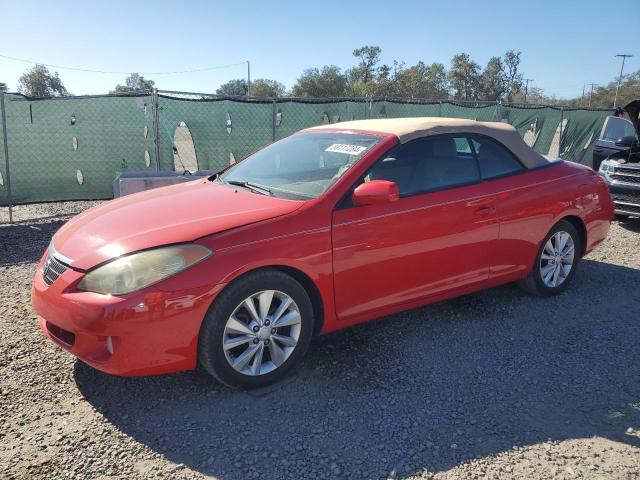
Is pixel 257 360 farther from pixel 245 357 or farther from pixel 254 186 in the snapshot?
pixel 254 186

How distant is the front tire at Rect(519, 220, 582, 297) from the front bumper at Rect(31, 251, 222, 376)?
121 inches

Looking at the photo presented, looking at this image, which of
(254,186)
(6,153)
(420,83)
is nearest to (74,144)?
(6,153)

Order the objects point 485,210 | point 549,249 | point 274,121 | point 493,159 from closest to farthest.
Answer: point 485,210 < point 493,159 < point 549,249 < point 274,121

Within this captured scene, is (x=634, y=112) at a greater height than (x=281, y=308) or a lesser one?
greater

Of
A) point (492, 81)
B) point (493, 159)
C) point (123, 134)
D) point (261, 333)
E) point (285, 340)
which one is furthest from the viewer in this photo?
point (492, 81)

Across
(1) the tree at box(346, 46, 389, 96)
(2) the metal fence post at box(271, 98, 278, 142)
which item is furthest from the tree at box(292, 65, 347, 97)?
(2) the metal fence post at box(271, 98, 278, 142)

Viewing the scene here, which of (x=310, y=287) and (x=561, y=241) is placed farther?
(x=561, y=241)

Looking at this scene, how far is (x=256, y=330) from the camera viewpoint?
3.08 meters

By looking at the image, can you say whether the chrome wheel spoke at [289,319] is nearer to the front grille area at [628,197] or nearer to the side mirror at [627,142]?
the front grille area at [628,197]

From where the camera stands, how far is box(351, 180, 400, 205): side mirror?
329 cm

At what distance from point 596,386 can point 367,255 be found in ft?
5.61

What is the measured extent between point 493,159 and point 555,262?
1.22m

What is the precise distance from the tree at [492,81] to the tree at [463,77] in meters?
1.11

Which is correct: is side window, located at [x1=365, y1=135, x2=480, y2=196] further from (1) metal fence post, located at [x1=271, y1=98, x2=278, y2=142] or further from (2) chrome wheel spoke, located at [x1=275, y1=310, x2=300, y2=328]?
(1) metal fence post, located at [x1=271, y1=98, x2=278, y2=142]
